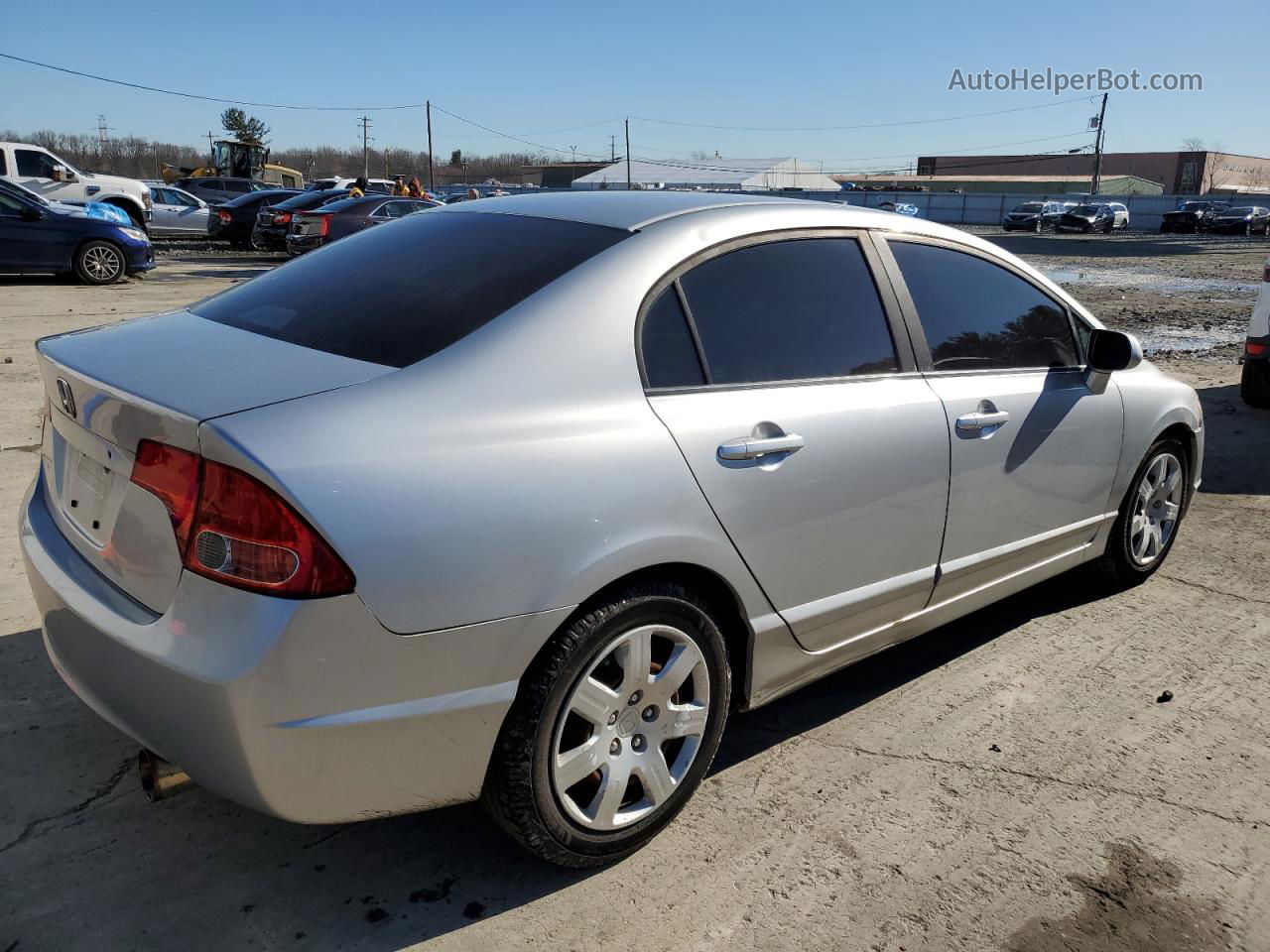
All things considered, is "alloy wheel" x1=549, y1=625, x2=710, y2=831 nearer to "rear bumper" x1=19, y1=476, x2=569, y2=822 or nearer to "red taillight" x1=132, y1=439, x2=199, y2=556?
"rear bumper" x1=19, y1=476, x2=569, y2=822

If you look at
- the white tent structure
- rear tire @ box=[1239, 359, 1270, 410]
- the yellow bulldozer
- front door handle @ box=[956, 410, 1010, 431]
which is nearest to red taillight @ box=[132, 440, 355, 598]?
front door handle @ box=[956, 410, 1010, 431]

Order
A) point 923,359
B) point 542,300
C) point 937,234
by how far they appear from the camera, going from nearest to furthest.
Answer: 1. point 542,300
2. point 923,359
3. point 937,234

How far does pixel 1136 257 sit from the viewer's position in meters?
27.9

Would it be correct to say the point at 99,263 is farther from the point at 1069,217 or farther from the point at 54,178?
the point at 1069,217

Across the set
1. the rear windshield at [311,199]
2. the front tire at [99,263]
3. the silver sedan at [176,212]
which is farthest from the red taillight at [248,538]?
the silver sedan at [176,212]

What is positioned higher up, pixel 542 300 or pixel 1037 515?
pixel 542 300

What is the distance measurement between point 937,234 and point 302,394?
7.54 ft

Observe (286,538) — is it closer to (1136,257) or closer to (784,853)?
(784,853)

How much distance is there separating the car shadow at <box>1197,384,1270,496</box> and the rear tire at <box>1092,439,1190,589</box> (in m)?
1.76

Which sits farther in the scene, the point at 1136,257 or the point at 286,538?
the point at 1136,257

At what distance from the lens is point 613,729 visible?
97.7 inches

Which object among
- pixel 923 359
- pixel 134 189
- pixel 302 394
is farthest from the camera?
pixel 134 189

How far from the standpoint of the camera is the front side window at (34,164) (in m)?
19.7

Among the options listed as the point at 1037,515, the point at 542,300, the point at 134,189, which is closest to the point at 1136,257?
the point at 134,189
